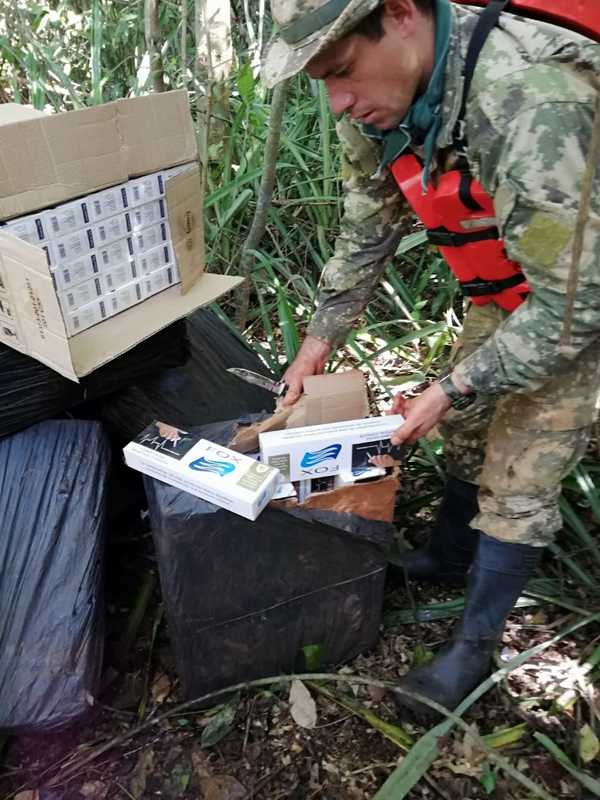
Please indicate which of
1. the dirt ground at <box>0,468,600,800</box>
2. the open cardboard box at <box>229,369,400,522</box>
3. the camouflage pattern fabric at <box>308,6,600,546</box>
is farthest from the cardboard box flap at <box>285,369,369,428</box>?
the dirt ground at <box>0,468,600,800</box>

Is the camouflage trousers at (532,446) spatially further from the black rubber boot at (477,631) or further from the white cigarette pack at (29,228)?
the white cigarette pack at (29,228)

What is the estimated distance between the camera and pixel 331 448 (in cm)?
120

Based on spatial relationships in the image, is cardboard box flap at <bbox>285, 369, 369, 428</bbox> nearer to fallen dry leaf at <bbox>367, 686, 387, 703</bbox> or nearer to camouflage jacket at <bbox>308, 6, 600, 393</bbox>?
camouflage jacket at <bbox>308, 6, 600, 393</bbox>

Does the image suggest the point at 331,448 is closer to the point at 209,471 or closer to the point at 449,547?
the point at 209,471

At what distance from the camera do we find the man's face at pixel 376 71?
96 centimetres

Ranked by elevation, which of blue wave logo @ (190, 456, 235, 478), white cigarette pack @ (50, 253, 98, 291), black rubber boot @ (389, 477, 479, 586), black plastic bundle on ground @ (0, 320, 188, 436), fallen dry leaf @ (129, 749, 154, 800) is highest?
white cigarette pack @ (50, 253, 98, 291)

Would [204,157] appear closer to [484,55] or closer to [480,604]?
[484,55]

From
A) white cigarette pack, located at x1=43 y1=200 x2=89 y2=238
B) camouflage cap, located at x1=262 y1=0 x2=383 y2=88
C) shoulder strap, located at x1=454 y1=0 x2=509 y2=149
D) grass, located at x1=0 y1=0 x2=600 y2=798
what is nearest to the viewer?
camouflage cap, located at x1=262 y1=0 x2=383 y2=88

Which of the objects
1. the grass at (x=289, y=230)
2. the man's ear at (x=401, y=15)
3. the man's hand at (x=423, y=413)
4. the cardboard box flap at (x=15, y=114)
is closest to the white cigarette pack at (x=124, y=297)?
Result: the cardboard box flap at (x=15, y=114)

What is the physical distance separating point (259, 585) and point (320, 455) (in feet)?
0.95

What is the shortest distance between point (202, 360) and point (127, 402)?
0.23 metres

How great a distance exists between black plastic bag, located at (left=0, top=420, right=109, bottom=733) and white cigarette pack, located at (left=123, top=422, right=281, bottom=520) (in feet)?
0.82

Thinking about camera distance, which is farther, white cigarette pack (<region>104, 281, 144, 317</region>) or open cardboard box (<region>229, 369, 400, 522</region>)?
white cigarette pack (<region>104, 281, 144, 317</region>)

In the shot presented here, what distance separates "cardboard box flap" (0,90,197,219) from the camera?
4.08 ft
